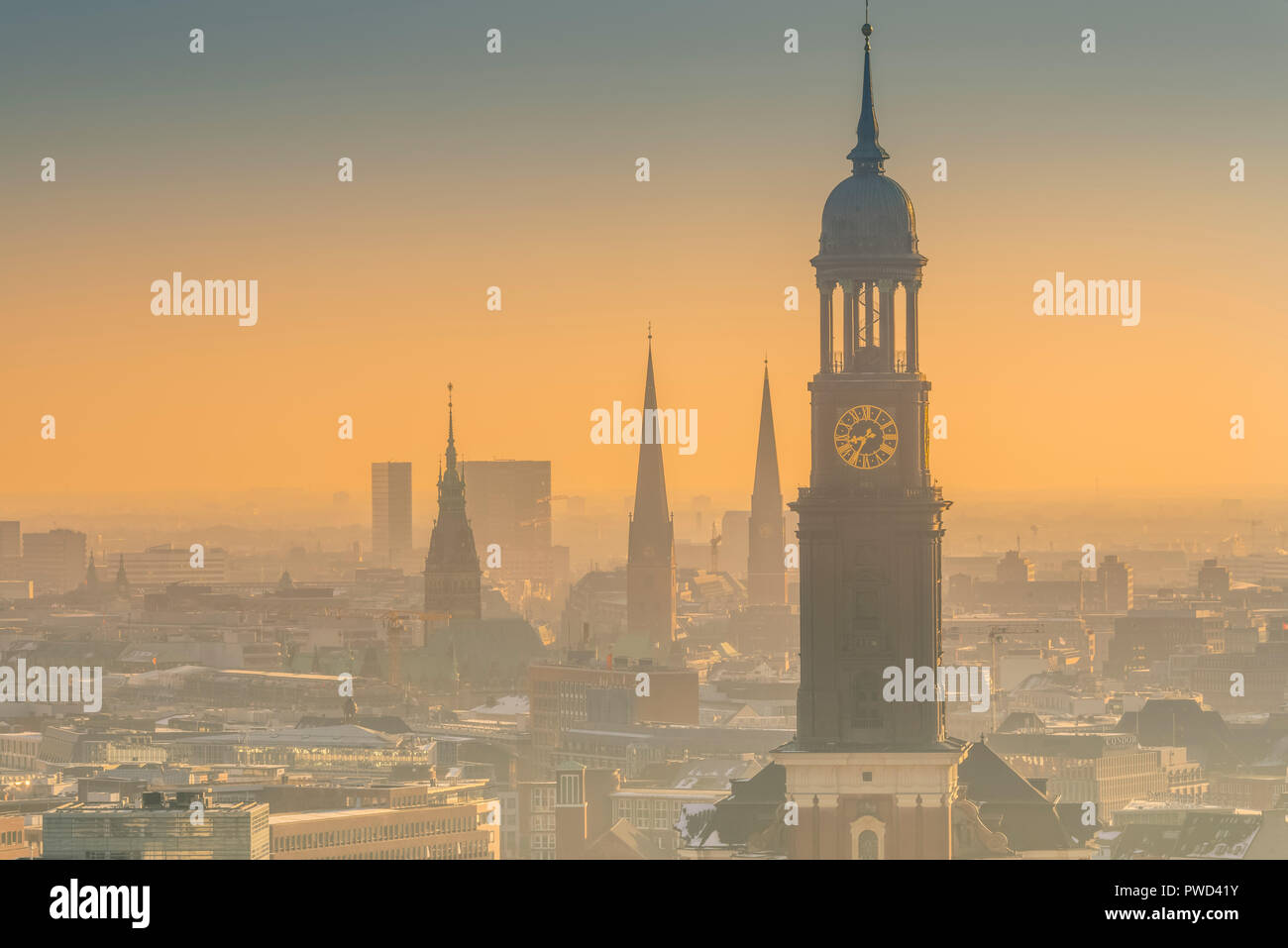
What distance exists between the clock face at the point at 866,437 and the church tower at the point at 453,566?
467 feet

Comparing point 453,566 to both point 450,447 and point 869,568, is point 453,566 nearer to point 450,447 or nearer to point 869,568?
point 450,447

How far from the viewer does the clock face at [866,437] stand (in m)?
45.7

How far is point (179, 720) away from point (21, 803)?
55.3 meters

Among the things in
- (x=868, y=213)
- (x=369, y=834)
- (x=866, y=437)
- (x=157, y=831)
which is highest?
(x=868, y=213)

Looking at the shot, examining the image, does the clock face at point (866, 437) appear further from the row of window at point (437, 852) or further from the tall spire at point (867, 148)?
the row of window at point (437, 852)

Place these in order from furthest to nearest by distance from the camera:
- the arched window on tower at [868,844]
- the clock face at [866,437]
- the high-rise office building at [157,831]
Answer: the high-rise office building at [157,831], the clock face at [866,437], the arched window on tower at [868,844]

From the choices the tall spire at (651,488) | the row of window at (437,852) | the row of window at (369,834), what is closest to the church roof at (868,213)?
the row of window at (369,834)

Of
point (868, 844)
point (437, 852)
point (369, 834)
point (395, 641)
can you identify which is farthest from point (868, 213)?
point (395, 641)

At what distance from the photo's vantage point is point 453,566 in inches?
7490

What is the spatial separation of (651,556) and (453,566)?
14.5 m

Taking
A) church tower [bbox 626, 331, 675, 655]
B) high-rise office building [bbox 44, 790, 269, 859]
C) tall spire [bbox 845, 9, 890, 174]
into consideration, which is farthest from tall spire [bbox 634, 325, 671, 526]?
tall spire [bbox 845, 9, 890, 174]

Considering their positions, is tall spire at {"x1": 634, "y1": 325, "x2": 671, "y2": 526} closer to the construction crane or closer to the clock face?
the construction crane
